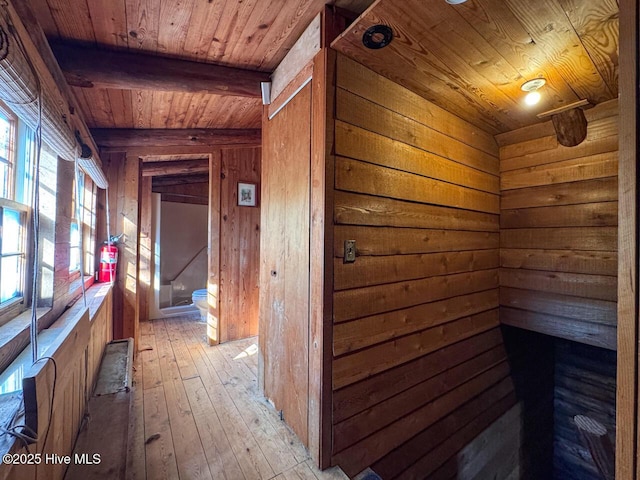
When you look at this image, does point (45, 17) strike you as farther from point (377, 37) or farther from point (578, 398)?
point (578, 398)

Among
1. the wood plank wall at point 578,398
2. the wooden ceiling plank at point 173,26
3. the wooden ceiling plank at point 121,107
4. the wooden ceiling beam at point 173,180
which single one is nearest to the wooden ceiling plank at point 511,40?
the wooden ceiling plank at point 173,26

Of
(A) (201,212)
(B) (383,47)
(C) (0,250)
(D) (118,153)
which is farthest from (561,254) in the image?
(A) (201,212)

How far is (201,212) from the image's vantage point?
17.9ft

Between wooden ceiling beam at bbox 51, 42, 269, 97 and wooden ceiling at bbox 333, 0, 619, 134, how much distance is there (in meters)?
0.95

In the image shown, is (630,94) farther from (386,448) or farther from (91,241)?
(91,241)

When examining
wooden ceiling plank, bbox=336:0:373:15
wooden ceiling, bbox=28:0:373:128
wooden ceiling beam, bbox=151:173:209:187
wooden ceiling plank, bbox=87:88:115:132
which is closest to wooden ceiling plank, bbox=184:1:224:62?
wooden ceiling, bbox=28:0:373:128

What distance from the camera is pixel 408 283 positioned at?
5.69 ft

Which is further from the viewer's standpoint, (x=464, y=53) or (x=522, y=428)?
(x=522, y=428)

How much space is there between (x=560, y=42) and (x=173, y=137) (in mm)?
3141

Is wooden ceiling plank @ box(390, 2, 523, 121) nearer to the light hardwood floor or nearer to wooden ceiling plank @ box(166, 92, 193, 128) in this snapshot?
wooden ceiling plank @ box(166, 92, 193, 128)

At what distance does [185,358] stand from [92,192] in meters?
1.89

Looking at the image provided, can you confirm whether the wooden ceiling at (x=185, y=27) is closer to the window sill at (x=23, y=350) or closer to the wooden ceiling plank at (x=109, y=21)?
the wooden ceiling plank at (x=109, y=21)

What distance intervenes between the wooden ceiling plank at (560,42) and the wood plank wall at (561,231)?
450mm

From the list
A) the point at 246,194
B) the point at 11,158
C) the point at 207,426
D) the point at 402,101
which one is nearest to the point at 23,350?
→ the point at 11,158
